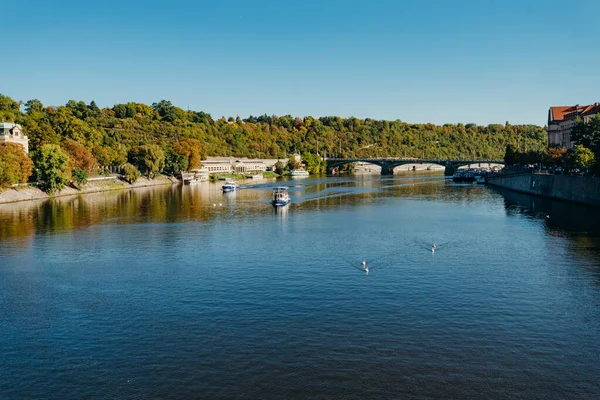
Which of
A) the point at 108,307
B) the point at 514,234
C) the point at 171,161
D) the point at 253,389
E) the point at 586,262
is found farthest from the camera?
the point at 171,161

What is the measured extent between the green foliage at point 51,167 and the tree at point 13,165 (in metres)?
2.36

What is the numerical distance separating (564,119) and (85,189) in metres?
95.7

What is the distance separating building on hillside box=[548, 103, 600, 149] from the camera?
346 ft

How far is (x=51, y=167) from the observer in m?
84.8

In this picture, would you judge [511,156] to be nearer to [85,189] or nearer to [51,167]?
[85,189]

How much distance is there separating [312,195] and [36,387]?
77.1 m

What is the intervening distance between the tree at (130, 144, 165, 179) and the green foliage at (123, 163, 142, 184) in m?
5.72

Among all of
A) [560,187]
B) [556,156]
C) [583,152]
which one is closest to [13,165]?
[560,187]

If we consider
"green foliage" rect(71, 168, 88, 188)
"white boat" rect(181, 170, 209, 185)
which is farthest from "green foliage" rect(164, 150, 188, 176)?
"green foliage" rect(71, 168, 88, 188)

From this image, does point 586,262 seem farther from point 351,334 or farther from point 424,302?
point 351,334

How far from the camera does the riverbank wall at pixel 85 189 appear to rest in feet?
253

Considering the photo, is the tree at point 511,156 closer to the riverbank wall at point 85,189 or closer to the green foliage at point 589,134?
the green foliage at point 589,134

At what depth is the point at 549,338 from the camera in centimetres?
2152

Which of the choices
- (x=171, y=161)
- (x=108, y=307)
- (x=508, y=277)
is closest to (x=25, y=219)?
(x=108, y=307)
